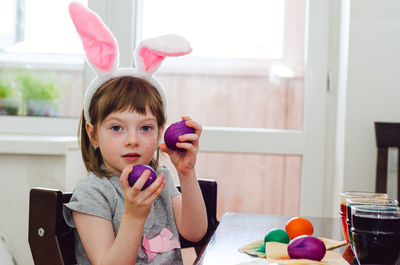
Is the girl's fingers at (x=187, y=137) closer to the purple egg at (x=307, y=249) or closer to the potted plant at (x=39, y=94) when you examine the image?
the purple egg at (x=307, y=249)

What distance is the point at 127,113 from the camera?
131cm

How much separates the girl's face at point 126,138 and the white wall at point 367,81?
1.25 metres

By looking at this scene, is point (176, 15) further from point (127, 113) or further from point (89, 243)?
point (89, 243)

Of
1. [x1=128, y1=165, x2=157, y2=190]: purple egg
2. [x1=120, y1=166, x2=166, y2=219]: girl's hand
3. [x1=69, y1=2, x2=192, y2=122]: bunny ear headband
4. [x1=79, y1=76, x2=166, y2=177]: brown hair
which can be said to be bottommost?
[x1=120, y1=166, x2=166, y2=219]: girl's hand

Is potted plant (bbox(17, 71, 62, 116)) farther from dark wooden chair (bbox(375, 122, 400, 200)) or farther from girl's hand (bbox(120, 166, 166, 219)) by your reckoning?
girl's hand (bbox(120, 166, 166, 219))

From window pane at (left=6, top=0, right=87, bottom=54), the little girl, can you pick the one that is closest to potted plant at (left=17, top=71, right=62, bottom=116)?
window pane at (left=6, top=0, right=87, bottom=54)

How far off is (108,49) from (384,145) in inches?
52.4

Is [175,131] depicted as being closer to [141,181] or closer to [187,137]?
[187,137]

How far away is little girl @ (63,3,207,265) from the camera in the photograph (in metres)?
1.22

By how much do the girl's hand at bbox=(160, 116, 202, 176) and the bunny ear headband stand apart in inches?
7.4

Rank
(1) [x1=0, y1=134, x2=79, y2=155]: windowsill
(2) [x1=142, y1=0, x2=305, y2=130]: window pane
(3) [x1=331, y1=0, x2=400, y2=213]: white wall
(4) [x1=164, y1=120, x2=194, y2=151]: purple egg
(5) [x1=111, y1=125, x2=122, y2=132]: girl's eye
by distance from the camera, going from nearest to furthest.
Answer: (4) [x1=164, y1=120, x2=194, y2=151]: purple egg → (5) [x1=111, y1=125, x2=122, y2=132]: girl's eye → (1) [x1=0, y1=134, x2=79, y2=155]: windowsill → (3) [x1=331, y1=0, x2=400, y2=213]: white wall → (2) [x1=142, y1=0, x2=305, y2=130]: window pane

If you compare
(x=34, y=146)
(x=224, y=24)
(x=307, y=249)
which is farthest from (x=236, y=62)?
(x=307, y=249)

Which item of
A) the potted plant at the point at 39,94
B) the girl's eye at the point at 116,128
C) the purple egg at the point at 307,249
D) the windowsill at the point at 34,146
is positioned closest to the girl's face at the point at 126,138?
the girl's eye at the point at 116,128

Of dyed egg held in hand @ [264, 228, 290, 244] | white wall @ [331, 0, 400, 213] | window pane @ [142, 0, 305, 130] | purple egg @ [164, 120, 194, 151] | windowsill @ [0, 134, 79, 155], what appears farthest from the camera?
window pane @ [142, 0, 305, 130]
